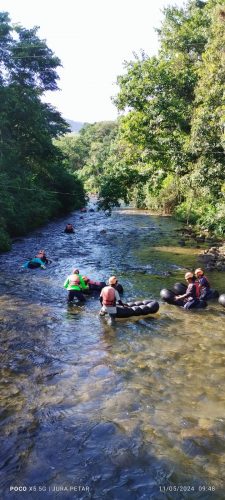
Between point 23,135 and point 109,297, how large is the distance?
24799 mm

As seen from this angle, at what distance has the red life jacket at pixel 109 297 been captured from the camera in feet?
43.6

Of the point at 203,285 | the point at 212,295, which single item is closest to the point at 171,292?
the point at 203,285

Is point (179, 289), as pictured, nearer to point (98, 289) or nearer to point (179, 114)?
point (98, 289)

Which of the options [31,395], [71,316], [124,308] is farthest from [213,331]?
[31,395]

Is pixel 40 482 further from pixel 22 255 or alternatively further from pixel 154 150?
pixel 154 150

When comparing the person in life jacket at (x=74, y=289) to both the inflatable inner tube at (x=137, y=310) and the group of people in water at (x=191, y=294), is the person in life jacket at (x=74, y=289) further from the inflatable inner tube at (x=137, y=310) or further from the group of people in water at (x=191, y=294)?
the group of people in water at (x=191, y=294)

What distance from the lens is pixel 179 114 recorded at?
24.7 meters

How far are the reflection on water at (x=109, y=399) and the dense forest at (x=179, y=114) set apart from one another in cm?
991

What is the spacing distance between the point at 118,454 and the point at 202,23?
2980 centimetres

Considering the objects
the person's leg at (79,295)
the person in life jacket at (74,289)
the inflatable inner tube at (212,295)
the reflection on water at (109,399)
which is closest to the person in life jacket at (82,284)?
the person in life jacket at (74,289)
